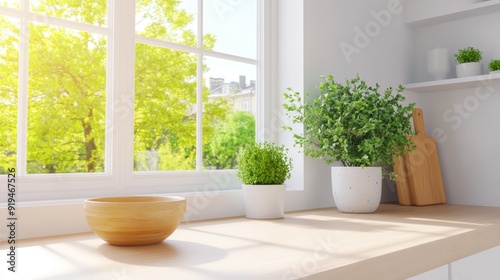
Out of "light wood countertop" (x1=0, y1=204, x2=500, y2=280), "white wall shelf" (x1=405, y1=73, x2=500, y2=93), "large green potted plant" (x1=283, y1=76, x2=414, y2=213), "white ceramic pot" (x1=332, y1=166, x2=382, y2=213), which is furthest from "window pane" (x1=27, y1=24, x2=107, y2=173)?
"white wall shelf" (x1=405, y1=73, x2=500, y2=93)

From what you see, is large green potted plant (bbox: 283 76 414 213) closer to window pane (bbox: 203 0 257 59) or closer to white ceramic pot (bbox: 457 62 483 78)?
window pane (bbox: 203 0 257 59)

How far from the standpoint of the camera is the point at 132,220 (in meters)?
0.96

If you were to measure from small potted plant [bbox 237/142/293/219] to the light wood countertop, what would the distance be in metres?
0.05

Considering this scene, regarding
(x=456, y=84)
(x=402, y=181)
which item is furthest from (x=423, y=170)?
(x=456, y=84)

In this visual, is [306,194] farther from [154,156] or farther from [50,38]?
[50,38]

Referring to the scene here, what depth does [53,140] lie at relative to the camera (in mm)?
1402

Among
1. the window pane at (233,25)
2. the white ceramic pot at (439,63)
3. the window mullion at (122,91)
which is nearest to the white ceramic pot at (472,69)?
the white ceramic pot at (439,63)

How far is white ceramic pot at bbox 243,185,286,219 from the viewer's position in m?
1.51

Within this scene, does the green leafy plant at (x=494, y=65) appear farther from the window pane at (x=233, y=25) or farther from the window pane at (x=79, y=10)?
the window pane at (x=79, y=10)

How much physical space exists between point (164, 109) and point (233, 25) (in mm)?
447

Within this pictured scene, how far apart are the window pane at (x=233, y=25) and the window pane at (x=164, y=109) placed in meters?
0.15

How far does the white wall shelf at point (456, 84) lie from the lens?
1.95 m

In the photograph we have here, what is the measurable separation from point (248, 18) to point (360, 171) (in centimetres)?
74

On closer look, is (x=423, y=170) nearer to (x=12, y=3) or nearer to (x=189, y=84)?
(x=189, y=84)
